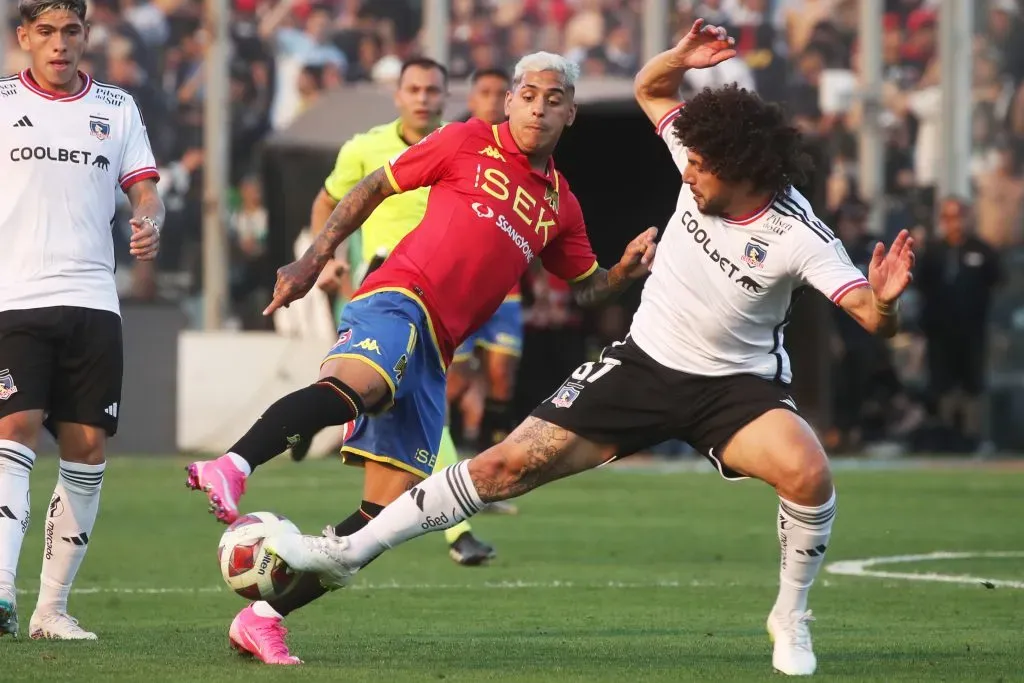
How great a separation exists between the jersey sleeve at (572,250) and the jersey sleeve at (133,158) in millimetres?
1607

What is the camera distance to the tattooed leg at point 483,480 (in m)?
6.71

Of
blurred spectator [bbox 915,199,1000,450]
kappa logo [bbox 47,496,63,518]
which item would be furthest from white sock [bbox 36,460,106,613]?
blurred spectator [bbox 915,199,1000,450]

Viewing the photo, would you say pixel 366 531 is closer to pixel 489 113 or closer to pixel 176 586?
pixel 176 586

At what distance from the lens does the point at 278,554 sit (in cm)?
655

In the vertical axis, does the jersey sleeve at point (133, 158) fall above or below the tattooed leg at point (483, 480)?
above

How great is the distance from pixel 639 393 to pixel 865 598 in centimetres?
284

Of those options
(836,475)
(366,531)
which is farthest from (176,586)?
(836,475)

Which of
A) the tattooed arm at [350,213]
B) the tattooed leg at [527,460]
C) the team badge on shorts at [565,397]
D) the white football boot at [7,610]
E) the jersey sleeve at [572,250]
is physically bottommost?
the white football boot at [7,610]

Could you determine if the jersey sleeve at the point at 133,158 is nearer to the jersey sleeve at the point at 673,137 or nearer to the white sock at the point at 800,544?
the jersey sleeve at the point at 673,137

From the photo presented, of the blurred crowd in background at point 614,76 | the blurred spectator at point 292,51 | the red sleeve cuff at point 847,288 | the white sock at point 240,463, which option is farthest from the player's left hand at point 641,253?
the blurred spectator at point 292,51

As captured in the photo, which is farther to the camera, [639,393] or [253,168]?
[253,168]

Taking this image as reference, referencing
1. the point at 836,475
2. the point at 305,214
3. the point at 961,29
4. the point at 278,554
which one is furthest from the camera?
the point at 961,29

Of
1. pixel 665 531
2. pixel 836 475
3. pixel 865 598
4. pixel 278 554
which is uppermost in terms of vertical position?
pixel 278 554

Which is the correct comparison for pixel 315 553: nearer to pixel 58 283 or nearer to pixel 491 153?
pixel 58 283
